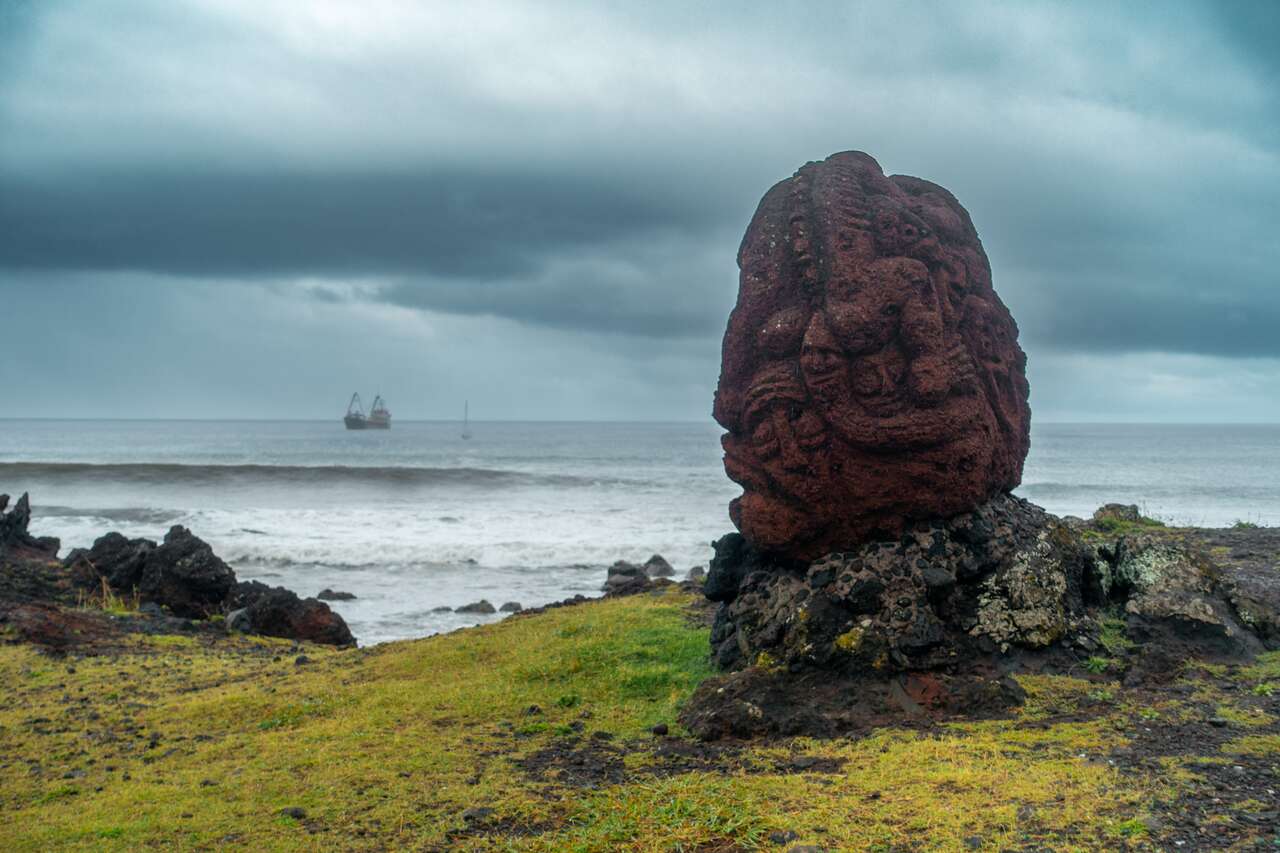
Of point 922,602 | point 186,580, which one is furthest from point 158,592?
point 922,602

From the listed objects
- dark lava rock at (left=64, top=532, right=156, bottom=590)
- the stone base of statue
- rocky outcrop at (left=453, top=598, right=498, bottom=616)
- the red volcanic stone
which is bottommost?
rocky outcrop at (left=453, top=598, right=498, bottom=616)

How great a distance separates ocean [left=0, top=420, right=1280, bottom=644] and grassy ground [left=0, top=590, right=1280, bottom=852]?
783 cm

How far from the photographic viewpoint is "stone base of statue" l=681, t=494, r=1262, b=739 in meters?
7.90

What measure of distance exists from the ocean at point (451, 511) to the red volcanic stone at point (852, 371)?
10170mm

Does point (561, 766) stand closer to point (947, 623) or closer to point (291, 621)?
point (947, 623)

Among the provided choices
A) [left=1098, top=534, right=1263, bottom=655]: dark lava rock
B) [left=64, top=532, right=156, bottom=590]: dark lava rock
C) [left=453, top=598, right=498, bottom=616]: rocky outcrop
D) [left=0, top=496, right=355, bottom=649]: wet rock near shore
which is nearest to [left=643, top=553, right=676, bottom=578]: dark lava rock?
[left=453, top=598, right=498, bottom=616]: rocky outcrop

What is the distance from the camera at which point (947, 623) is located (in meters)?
8.54

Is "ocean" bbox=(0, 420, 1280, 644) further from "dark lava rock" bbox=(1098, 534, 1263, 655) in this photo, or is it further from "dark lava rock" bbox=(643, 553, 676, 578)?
"dark lava rock" bbox=(1098, 534, 1263, 655)

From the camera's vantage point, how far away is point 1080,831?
521 centimetres

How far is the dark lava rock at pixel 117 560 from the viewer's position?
691 inches

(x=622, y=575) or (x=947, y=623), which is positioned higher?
(x=947, y=623)

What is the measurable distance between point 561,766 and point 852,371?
4.20 metres

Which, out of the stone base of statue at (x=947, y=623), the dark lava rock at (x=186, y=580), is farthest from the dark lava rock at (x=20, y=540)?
the stone base of statue at (x=947, y=623)

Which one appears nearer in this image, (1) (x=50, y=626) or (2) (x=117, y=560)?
(1) (x=50, y=626)
